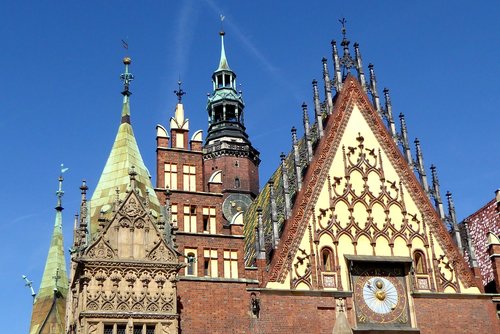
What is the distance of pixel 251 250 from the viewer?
3166 cm

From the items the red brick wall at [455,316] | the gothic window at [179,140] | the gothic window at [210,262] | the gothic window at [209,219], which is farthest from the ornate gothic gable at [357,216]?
the gothic window at [179,140]

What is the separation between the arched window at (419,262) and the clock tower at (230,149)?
16569 mm

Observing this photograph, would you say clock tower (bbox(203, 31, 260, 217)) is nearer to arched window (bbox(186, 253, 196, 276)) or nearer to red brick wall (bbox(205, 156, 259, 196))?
red brick wall (bbox(205, 156, 259, 196))

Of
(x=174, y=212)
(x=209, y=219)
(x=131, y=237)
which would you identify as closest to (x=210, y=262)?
(x=209, y=219)

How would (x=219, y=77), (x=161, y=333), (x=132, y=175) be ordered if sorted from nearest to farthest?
(x=161, y=333) < (x=132, y=175) < (x=219, y=77)

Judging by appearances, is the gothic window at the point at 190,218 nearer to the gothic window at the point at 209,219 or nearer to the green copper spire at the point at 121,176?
the gothic window at the point at 209,219

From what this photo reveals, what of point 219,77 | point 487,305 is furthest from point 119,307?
point 219,77

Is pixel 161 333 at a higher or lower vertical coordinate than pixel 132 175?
lower

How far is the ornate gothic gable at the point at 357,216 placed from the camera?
2862 cm

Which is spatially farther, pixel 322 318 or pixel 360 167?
pixel 360 167

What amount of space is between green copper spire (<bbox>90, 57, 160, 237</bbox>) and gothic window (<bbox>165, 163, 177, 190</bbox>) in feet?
3.60

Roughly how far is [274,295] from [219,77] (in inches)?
1032

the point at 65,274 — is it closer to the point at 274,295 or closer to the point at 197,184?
the point at 197,184

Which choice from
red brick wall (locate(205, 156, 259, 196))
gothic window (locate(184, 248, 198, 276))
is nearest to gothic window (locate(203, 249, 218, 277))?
gothic window (locate(184, 248, 198, 276))
